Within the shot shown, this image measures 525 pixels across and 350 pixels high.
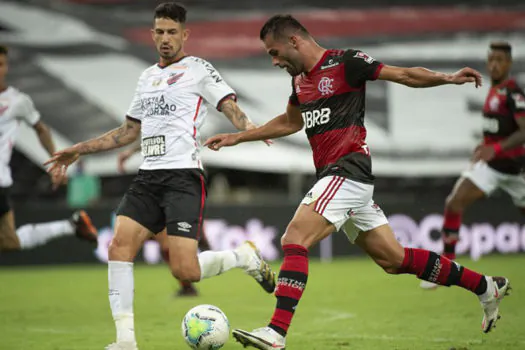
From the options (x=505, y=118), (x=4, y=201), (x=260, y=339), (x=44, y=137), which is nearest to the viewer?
(x=260, y=339)

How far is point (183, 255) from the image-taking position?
6.46m

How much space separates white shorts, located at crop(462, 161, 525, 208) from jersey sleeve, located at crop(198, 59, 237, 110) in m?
4.57

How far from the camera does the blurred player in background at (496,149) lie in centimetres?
1011

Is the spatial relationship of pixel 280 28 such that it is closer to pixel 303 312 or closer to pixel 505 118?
pixel 303 312

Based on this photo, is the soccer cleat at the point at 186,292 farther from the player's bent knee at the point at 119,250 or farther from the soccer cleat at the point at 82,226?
the player's bent knee at the point at 119,250

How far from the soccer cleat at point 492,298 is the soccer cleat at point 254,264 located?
2065 millimetres

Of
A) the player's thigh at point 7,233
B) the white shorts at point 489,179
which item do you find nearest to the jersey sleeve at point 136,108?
the player's thigh at point 7,233

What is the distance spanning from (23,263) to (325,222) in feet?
33.9

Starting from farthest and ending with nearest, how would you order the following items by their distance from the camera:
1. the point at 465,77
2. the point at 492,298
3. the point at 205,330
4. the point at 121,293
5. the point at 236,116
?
the point at 236,116
the point at 492,298
the point at 121,293
the point at 205,330
the point at 465,77

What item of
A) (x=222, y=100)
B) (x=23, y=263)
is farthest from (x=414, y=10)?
(x=222, y=100)

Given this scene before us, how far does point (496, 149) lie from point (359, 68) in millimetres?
4532

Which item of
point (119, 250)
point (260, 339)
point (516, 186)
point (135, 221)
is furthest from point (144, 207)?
point (516, 186)

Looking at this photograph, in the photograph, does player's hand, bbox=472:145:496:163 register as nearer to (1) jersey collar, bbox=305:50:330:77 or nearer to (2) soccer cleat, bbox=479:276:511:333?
(2) soccer cleat, bbox=479:276:511:333

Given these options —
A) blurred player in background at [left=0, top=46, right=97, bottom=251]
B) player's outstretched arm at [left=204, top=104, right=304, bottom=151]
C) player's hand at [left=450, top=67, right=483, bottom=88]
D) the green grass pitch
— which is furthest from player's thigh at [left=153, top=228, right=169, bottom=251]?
player's hand at [left=450, top=67, right=483, bottom=88]
